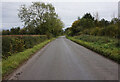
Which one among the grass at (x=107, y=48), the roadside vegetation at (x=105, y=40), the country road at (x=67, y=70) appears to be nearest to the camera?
the country road at (x=67, y=70)

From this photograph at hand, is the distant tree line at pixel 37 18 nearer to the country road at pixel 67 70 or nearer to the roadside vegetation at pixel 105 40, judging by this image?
the roadside vegetation at pixel 105 40

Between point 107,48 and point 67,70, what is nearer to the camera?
point 67,70

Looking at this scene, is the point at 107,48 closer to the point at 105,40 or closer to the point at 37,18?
the point at 105,40

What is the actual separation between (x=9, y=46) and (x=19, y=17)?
129 feet

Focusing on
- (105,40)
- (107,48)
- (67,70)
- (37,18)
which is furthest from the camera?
(37,18)

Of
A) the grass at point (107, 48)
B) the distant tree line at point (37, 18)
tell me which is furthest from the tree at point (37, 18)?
the grass at point (107, 48)

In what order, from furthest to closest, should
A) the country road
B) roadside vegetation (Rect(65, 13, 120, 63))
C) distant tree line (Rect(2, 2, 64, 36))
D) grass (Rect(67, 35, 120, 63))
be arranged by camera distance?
distant tree line (Rect(2, 2, 64, 36)) < roadside vegetation (Rect(65, 13, 120, 63)) < grass (Rect(67, 35, 120, 63)) < the country road

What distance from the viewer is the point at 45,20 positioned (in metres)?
44.9

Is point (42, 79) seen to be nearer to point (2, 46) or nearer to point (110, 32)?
point (2, 46)

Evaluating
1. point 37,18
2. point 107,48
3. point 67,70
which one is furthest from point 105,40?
point 37,18

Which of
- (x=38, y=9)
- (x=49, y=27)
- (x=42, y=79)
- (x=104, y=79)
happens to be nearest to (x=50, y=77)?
(x=42, y=79)

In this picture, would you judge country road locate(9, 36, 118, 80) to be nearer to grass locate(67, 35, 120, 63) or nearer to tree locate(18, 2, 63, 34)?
grass locate(67, 35, 120, 63)

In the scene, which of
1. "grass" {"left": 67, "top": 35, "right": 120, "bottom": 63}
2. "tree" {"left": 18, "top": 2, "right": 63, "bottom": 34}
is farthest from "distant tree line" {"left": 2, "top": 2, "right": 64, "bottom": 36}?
"grass" {"left": 67, "top": 35, "right": 120, "bottom": 63}

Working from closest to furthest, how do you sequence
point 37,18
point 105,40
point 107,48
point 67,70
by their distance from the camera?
point 67,70 → point 107,48 → point 105,40 → point 37,18
